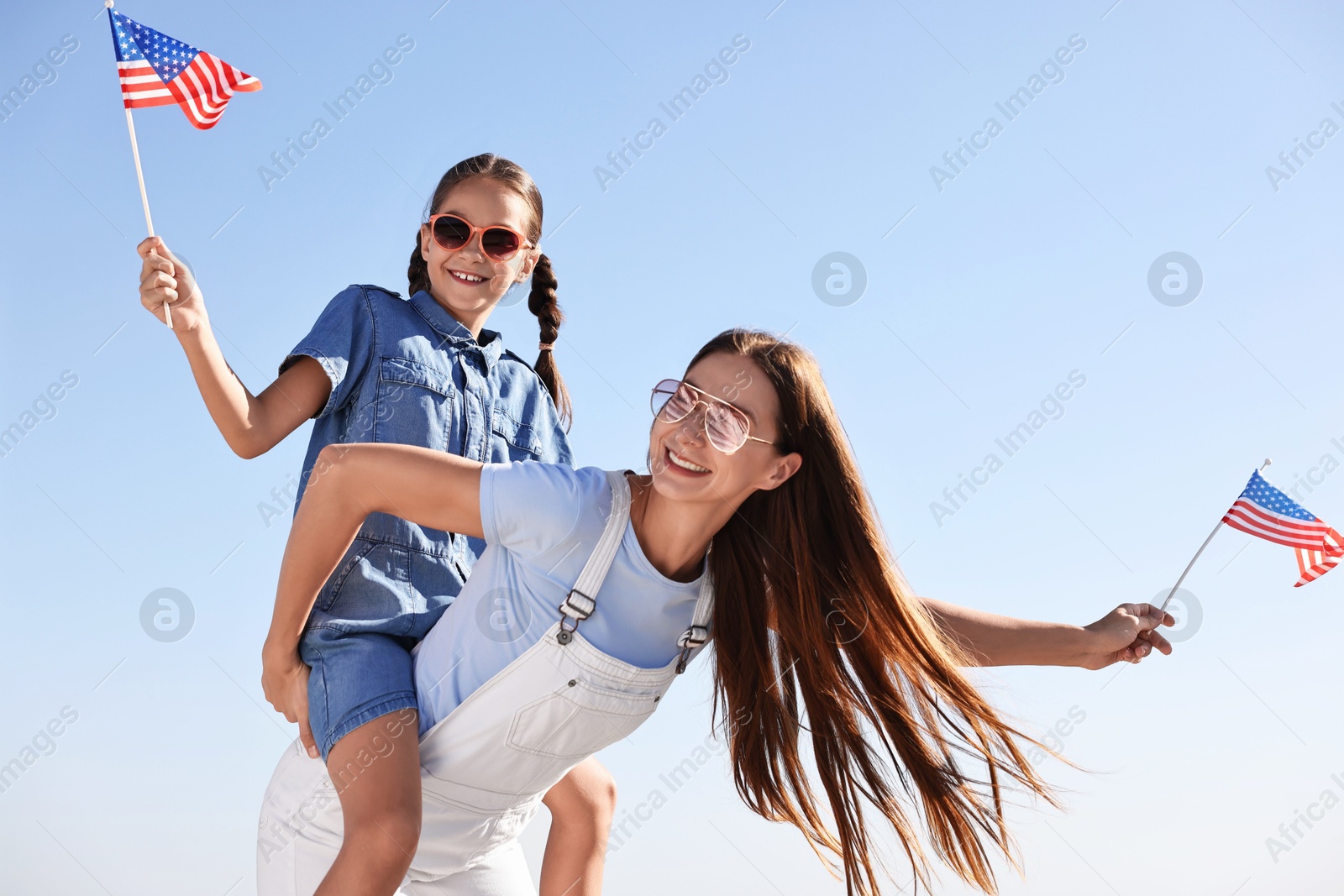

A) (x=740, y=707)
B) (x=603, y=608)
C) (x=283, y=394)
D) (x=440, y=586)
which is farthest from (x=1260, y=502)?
(x=283, y=394)

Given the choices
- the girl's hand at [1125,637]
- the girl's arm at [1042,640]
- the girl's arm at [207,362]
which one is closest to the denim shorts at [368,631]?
the girl's arm at [207,362]

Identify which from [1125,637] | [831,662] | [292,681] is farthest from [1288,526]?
[292,681]

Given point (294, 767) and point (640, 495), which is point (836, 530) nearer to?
point (640, 495)

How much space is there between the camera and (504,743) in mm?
3273

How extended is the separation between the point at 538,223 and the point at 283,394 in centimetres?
123

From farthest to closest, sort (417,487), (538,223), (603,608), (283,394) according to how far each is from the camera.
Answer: (538,223)
(283,394)
(603,608)
(417,487)

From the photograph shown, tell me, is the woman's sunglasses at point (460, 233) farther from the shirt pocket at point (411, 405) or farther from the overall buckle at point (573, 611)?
the overall buckle at point (573, 611)

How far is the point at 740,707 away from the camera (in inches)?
141

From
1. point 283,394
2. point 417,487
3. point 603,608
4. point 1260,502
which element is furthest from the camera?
point 1260,502

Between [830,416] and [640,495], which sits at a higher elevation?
[830,416]

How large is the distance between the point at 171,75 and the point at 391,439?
1.63 metres

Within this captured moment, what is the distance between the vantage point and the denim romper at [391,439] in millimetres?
3342

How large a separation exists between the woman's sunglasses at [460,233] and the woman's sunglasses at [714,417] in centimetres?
97

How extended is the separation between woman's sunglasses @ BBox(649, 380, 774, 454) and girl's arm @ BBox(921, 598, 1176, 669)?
1.06 meters
